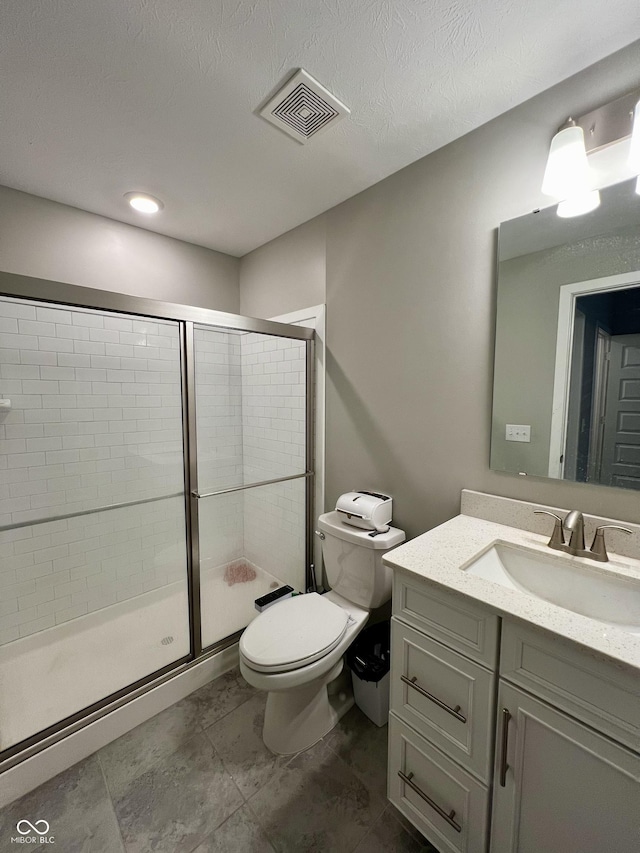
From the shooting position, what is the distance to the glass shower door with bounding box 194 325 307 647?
200 centimetres

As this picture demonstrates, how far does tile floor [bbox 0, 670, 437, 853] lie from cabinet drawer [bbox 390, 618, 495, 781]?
48cm

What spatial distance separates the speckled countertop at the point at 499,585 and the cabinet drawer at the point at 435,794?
0.50 metres

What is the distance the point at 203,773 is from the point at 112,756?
0.40m

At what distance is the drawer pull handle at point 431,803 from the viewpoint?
95 cm

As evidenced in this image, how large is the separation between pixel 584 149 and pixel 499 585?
1322mm

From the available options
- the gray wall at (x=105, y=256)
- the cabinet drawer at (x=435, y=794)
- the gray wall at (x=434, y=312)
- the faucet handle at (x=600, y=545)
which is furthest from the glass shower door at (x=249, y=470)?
the faucet handle at (x=600, y=545)

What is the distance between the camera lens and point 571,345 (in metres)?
1.15

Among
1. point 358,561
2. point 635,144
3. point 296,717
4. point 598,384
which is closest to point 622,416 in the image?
point 598,384

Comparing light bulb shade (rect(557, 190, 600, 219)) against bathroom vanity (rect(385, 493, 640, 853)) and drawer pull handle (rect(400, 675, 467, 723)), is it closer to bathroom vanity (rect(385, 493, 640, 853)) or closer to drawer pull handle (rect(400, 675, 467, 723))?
bathroom vanity (rect(385, 493, 640, 853))

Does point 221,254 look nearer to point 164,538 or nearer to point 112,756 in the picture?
point 164,538

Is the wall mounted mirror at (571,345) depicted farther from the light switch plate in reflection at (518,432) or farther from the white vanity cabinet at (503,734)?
the white vanity cabinet at (503,734)

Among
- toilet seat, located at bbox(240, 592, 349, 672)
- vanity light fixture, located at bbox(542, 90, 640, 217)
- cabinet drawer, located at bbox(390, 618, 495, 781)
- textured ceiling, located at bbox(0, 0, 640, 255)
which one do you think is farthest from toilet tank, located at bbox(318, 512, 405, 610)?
textured ceiling, located at bbox(0, 0, 640, 255)

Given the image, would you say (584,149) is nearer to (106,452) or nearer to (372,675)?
(372,675)

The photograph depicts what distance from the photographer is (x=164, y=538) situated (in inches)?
77.4
